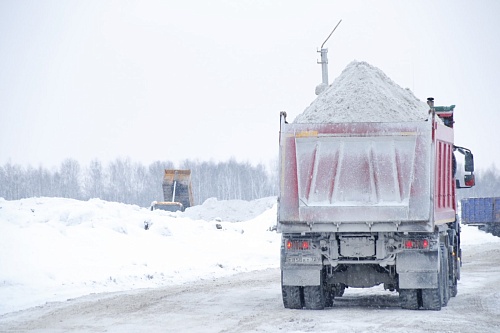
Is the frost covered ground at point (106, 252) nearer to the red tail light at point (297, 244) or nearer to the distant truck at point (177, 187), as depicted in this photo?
the red tail light at point (297, 244)

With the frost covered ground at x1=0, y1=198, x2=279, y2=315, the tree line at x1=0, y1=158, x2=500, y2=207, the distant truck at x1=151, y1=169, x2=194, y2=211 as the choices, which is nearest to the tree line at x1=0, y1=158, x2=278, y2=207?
the tree line at x1=0, y1=158, x2=500, y2=207

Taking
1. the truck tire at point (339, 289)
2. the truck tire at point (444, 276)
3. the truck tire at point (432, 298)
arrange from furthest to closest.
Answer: the truck tire at point (339, 289), the truck tire at point (444, 276), the truck tire at point (432, 298)

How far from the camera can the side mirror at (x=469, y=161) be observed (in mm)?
16814

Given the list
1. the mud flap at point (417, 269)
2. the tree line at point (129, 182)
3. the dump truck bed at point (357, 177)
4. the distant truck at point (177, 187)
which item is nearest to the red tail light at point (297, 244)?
the dump truck bed at point (357, 177)

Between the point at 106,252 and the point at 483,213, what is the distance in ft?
120

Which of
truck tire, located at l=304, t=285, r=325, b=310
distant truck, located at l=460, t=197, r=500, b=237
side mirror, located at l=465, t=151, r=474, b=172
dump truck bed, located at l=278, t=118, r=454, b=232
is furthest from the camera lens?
distant truck, located at l=460, t=197, r=500, b=237

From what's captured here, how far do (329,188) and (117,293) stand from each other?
6.04 m

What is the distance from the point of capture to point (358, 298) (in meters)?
16.7

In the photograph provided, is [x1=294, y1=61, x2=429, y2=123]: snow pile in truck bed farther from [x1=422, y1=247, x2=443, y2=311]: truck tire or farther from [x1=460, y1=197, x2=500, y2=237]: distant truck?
[x1=460, y1=197, x2=500, y2=237]: distant truck

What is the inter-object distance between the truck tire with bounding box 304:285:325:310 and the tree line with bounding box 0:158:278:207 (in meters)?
114

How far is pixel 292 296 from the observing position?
14344 mm

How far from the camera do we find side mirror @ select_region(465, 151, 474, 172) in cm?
1681

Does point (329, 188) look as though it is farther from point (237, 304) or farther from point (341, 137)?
point (237, 304)

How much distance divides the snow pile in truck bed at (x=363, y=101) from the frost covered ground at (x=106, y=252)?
20.9ft
